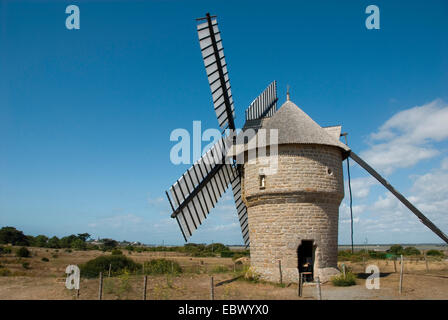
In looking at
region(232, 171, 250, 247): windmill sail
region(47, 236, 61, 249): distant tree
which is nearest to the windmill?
region(232, 171, 250, 247): windmill sail

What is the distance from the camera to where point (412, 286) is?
11906 mm

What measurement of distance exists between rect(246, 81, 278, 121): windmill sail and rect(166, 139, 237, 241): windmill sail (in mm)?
2710

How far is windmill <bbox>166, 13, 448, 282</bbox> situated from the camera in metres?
12.5

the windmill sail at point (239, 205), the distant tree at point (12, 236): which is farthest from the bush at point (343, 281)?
the distant tree at point (12, 236)

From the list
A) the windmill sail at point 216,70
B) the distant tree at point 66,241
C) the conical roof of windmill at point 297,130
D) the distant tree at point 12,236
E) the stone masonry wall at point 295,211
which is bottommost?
the distant tree at point 66,241

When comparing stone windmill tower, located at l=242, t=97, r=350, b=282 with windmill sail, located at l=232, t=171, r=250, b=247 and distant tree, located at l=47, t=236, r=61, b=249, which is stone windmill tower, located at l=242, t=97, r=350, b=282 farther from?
distant tree, located at l=47, t=236, r=61, b=249

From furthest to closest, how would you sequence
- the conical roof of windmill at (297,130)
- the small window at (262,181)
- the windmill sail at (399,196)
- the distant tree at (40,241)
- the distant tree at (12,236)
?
the distant tree at (40,241), the distant tree at (12,236), the windmill sail at (399,196), the small window at (262,181), the conical roof of windmill at (297,130)

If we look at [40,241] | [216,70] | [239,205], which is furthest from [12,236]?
[216,70]

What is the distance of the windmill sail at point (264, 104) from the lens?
1710cm

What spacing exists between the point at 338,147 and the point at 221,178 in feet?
18.4

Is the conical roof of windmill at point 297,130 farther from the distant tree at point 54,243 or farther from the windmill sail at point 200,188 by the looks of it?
the distant tree at point 54,243

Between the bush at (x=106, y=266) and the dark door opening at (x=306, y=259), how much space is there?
11.5 meters

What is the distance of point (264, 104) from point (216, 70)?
5.61 m
